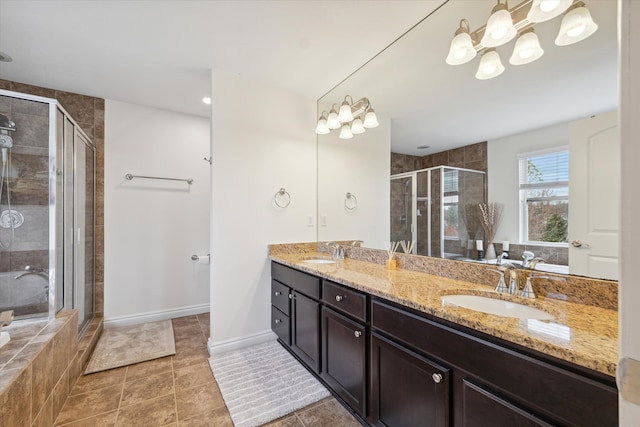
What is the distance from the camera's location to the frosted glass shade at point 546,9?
116 cm

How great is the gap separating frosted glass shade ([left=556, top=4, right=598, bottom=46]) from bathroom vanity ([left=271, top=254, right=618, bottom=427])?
1135mm

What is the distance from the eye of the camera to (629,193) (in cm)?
39

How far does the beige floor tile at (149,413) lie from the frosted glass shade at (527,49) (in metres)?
2.68

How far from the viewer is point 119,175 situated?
2.91m

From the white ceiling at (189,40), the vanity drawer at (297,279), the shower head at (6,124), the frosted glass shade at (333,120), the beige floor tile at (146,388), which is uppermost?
the white ceiling at (189,40)

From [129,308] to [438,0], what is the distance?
3.80 meters

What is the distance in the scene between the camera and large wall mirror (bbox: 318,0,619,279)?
112 centimetres

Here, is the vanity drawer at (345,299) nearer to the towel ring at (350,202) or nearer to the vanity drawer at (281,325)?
the vanity drawer at (281,325)

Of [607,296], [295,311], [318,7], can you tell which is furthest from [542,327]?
[318,7]

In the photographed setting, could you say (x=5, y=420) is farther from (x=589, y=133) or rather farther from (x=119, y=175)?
(x=589, y=133)

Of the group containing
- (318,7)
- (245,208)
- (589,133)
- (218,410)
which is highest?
(318,7)

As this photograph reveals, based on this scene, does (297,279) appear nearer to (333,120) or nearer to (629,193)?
(333,120)

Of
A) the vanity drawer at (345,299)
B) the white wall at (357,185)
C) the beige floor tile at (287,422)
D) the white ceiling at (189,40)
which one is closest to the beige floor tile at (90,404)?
the beige floor tile at (287,422)

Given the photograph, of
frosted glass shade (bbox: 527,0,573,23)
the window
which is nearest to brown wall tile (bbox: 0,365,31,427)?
the window
